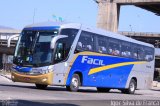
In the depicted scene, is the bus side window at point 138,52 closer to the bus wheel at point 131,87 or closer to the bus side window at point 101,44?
the bus wheel at point 131,87

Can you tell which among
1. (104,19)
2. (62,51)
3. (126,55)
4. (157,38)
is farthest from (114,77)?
(157,38)

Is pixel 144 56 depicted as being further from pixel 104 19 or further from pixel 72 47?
pixel 104 19

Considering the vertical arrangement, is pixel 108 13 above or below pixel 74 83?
above

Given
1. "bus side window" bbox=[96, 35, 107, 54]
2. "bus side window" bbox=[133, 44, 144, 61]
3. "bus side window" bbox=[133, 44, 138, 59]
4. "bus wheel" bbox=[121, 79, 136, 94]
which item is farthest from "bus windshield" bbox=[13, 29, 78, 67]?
"bus wheel" bbox=[121, 79, 136, 94]

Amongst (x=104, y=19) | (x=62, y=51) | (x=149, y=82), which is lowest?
(x=149, y=82)

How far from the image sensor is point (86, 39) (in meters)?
23.2

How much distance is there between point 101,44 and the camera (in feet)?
80.4

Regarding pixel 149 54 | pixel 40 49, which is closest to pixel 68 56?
A: pixel 40 49

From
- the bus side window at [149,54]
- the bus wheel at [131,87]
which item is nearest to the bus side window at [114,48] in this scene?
the bus wheel at [131,87]

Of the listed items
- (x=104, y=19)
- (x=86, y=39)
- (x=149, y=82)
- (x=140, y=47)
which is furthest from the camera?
(x=104, y=19)

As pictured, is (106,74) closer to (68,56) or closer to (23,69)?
(68,56)

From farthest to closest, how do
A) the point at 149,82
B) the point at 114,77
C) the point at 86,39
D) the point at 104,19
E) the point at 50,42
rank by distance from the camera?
the point at 104,19, the point at 149,82, the point at 114,77, the point at 86,39, the point at 50,42

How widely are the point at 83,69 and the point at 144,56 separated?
25.3 feet

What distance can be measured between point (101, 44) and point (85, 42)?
5.73 feet
